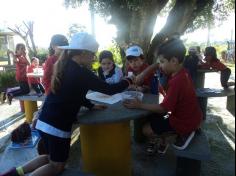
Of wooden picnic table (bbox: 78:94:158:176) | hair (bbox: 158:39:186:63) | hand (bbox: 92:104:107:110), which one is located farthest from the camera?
wooden picnic table (bbox: 78:94:158:176)

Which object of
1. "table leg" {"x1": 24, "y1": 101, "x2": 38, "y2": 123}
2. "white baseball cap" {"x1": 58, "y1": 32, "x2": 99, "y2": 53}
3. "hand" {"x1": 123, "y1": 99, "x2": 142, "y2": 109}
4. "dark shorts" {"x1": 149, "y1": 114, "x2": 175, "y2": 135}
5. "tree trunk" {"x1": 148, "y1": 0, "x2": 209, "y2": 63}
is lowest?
"table leg" {"x1": 24, "y1": 101, "x2": 38, "y2": 123}

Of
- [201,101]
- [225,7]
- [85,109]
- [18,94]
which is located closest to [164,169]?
[85,109]

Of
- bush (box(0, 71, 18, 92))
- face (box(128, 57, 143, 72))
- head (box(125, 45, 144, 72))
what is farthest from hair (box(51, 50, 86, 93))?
bush (box(0, 71, 18, 92))

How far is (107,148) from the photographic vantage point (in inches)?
132

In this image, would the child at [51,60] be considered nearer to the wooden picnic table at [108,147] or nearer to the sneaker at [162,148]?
the wooden picnic table at [108,147]

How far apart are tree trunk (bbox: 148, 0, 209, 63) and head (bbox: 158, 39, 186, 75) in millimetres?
5343

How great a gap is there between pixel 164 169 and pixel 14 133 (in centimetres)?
220

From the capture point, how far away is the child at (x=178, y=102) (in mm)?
2822

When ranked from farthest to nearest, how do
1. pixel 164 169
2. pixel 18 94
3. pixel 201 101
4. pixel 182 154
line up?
pixel 18 94
pixel 201 101
pixel 164 169
pixel 182 154

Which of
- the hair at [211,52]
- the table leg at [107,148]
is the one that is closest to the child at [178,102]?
the table leg at [107,148]

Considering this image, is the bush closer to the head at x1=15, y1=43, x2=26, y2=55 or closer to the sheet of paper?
the head at x1=15, y1=43, x2=26, y2=55

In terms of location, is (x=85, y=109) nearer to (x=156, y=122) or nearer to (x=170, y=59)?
(x=156, y=122)

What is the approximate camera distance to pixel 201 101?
624cm

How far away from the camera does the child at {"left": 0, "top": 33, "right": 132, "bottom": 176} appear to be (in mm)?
2691
